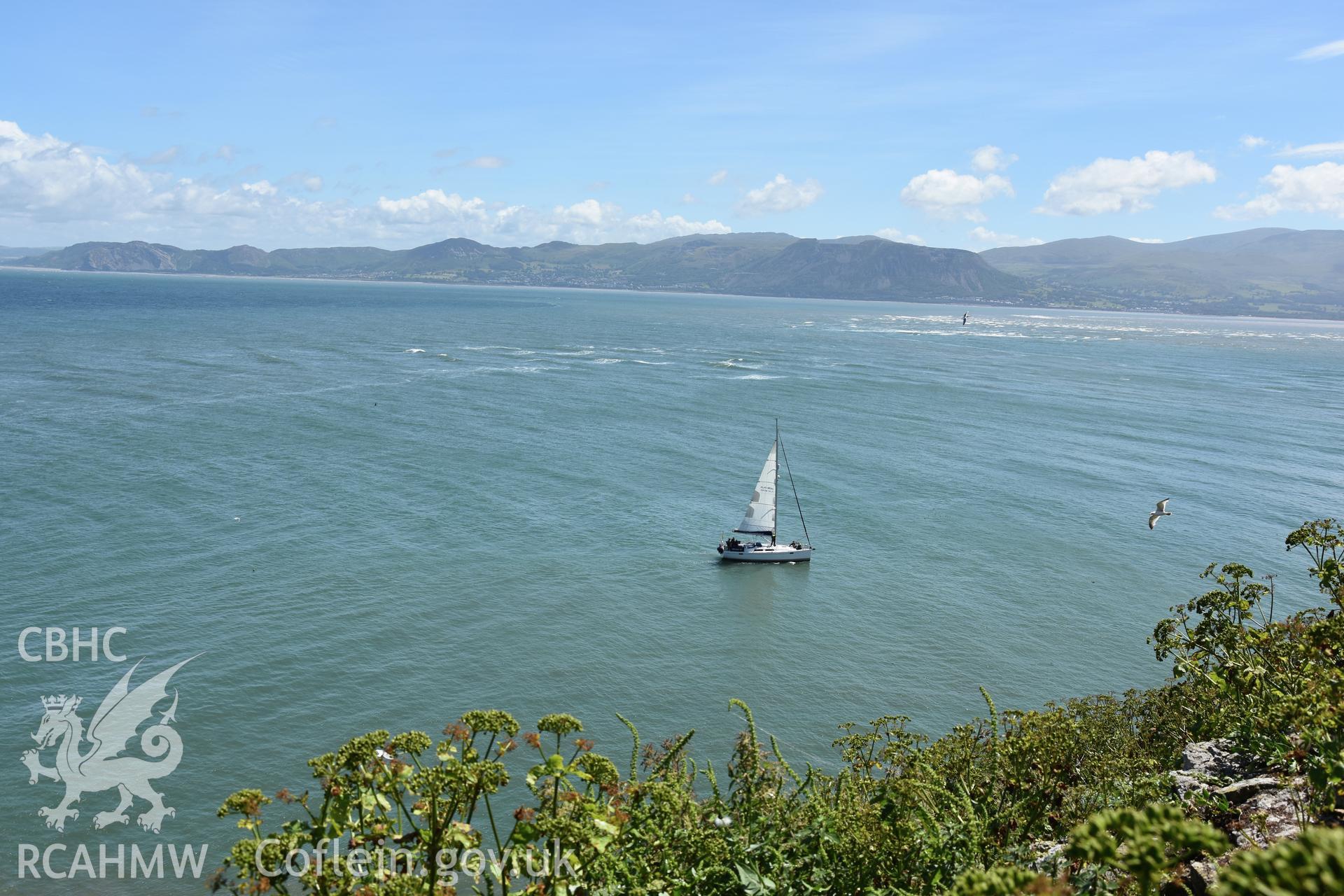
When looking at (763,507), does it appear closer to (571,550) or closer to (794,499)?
(794,499)

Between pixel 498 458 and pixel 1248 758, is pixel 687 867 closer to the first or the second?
pixel 1248 758

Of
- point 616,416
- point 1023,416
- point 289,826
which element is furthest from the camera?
point 1023,416

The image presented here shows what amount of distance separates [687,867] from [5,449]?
68.1 metres

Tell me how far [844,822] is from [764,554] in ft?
125

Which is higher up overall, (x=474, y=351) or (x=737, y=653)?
(x=474, y=351)

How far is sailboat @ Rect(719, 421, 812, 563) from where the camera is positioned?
160 ft

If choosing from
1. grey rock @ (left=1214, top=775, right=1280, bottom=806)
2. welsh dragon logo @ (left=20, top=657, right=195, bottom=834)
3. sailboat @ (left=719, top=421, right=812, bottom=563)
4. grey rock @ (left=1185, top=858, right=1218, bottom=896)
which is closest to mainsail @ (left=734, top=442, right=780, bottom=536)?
sailboat @ (left=719, top=421, right=812, bottom=563)

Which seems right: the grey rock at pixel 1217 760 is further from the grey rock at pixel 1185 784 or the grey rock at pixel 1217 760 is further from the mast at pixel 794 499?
the mast at pixel 794 499

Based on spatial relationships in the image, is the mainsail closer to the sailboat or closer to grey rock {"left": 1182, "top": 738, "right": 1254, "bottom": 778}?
the sailboat

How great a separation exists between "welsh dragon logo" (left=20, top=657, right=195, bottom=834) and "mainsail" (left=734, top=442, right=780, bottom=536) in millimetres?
30277

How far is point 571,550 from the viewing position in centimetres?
4806

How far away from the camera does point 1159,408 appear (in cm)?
10131

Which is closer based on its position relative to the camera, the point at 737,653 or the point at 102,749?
the point at 102,749

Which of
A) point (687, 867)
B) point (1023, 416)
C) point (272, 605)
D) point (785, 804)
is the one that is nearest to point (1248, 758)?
point (785, 804)
